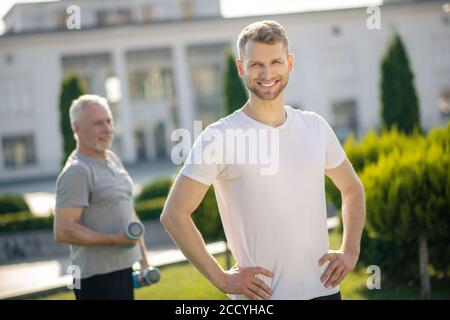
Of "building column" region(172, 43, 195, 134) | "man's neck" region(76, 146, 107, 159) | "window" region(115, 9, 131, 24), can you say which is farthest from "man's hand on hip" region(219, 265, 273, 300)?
"window" region(115, 9, 131, 24)

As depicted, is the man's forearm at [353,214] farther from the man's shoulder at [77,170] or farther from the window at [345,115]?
the window at [345,115]

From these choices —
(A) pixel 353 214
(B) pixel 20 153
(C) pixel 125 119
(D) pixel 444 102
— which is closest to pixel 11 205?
(A) pixel 353 214

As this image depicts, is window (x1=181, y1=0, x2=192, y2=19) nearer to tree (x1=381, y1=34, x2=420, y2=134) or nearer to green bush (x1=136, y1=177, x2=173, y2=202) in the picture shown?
tree (x1=381, y1=34, x2=420, y2=134)

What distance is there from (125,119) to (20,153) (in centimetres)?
629

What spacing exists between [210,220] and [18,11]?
38.7m

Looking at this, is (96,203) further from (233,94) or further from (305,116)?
(233,94)

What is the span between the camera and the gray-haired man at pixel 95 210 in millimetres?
3818

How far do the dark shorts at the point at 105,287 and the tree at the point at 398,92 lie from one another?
13843mm

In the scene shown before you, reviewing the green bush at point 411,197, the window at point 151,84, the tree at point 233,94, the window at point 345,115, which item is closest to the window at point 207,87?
the window at point 151,84

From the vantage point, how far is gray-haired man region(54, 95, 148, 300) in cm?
382

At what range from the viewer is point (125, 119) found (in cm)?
3894

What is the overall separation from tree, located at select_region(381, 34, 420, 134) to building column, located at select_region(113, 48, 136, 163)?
2266cm

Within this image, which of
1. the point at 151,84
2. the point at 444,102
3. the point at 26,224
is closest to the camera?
the point at 26,224

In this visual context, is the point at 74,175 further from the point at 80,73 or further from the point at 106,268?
the point at 80,73
